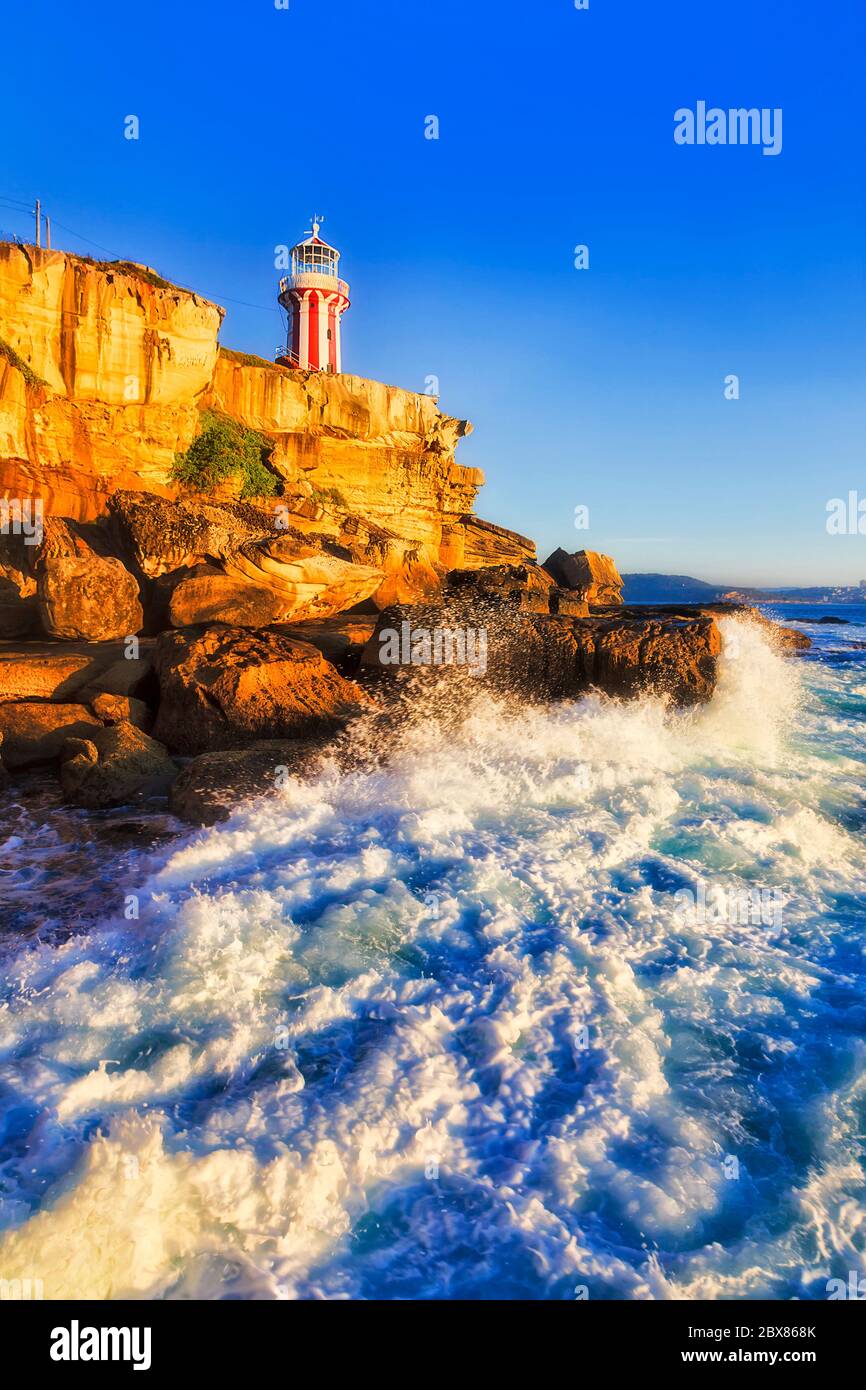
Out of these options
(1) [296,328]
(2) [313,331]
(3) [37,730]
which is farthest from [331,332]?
(3) [37,730]

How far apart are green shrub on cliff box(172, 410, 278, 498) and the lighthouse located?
13.8m

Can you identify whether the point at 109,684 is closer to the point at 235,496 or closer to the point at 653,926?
the point at 653,926

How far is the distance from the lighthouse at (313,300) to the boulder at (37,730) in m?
32.8

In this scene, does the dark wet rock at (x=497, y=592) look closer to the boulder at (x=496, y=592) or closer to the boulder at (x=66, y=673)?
the boulder at (x=496, y=592)

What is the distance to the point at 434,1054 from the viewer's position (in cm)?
355

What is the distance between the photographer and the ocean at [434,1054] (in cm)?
257

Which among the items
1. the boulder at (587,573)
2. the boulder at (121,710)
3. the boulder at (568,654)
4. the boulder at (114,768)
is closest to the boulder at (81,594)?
the boulder at (121,710)

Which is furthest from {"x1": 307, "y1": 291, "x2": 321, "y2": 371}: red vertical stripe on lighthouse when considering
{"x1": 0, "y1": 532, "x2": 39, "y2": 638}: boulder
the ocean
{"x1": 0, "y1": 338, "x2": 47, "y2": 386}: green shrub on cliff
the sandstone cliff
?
the ocean

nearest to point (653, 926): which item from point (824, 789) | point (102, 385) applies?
point (824, 789)

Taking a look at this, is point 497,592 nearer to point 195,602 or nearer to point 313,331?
point 195,602

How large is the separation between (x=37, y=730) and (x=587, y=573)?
2817 cm

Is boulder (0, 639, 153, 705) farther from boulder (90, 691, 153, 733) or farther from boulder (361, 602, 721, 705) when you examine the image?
boulder (361, 602, 721, 705)

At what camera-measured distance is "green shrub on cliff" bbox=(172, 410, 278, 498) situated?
22453 mm

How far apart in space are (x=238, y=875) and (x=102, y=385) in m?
19.5
